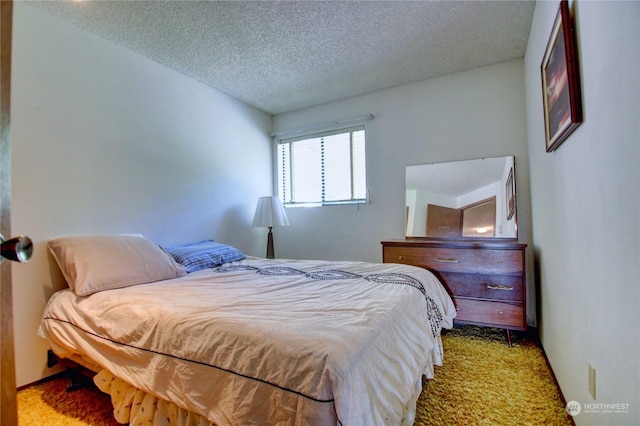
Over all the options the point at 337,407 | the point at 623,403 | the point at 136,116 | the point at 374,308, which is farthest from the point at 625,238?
the point at 136,116

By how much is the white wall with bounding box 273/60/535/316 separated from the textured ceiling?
0.19 meters

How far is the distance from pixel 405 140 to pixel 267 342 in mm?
2792

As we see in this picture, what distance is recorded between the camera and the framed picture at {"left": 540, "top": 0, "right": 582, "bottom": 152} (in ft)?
4.17

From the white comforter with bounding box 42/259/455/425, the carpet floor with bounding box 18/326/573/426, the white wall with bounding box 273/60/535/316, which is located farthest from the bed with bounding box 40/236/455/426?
the white wall with bounding box 273/60/535/316

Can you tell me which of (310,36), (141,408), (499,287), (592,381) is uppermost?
(310,36)

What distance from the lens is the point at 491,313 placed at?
7.87 feet

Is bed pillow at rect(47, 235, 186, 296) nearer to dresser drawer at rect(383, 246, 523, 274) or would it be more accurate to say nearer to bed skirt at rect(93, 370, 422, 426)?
bed skirt at rect(93, 370, 422, 426)

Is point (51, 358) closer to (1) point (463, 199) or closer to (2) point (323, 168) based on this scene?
(2) point (323, 168)

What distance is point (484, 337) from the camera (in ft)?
8.34

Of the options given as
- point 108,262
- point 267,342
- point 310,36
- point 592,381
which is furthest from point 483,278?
point 108,262

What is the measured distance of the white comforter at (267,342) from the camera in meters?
0.91

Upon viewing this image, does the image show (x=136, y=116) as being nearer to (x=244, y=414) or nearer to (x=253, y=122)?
(x=253, y=122)

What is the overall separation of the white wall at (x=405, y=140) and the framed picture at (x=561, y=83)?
3.63 ft

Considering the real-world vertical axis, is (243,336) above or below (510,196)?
below
